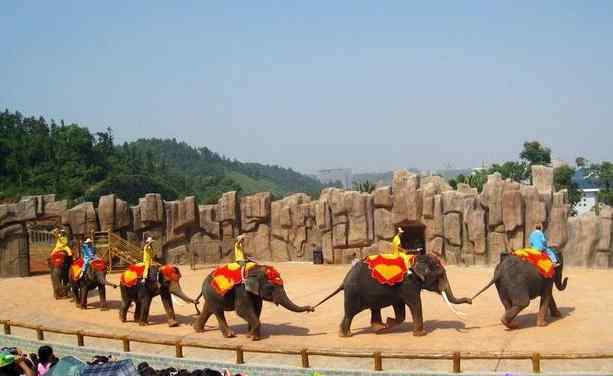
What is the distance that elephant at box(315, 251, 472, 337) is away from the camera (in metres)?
11.3

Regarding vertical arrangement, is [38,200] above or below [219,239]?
above

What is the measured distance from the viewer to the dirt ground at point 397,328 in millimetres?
10250

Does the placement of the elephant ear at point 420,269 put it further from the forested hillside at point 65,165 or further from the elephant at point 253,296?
the forested hillside at point 65,165

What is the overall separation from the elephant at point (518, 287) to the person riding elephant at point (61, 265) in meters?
10.5

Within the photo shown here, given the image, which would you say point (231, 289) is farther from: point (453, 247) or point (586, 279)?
point (453, 247)

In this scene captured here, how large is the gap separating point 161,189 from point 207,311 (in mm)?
47269

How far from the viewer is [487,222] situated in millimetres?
20953

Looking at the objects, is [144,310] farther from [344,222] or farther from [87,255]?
[344,222]

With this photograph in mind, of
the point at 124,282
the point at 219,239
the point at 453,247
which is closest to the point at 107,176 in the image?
the point at 219,239

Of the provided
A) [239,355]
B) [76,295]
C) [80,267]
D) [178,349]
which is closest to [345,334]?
[239,355]

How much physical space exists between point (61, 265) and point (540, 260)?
1125 centimetres

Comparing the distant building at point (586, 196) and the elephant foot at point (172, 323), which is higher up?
the distant building at point (586, 196)

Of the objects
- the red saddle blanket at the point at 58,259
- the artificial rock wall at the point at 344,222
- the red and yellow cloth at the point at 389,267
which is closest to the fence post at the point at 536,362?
the red and yellow cloth at the point at 389,267

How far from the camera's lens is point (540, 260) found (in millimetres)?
11812
